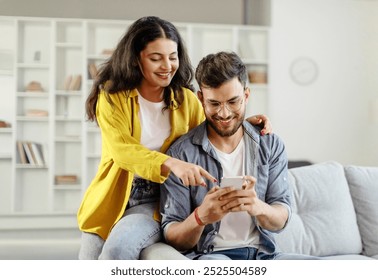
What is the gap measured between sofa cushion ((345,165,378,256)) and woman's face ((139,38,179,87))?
0.74 m

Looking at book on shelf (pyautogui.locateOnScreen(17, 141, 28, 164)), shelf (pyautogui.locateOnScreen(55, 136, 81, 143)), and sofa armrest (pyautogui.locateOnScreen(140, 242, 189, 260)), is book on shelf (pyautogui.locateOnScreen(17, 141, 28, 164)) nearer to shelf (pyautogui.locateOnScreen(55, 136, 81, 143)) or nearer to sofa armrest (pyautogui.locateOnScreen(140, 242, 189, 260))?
shelf (pyautogui.locateOnScreen(55, 136, 81, 143))

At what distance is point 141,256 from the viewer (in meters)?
1.37

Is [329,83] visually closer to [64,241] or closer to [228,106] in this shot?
[64,241]

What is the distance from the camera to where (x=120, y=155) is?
139 centimetres

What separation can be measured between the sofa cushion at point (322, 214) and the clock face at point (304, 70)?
78.3 inches

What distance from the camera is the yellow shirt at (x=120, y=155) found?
1373 millimetres

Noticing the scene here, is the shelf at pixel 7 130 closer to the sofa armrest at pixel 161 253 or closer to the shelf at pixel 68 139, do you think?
the shelf at pixel 68 139

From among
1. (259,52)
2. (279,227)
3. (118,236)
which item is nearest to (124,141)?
(118,236)

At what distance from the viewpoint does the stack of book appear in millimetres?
3273

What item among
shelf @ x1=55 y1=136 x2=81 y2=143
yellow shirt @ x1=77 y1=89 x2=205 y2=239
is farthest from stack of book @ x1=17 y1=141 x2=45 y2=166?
yellow shirt @ x1=77 y1=89 x2=205 y2=239

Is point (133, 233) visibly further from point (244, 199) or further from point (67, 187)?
point (67, 187)

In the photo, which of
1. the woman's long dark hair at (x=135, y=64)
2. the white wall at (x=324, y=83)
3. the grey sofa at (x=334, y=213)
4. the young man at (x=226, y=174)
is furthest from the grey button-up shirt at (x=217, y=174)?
the white wall at (x=324, y=83)

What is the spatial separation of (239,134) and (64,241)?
942mm

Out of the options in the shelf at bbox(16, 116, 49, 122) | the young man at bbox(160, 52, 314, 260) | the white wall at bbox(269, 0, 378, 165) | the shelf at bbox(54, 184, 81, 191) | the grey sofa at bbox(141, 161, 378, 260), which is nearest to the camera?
the young man at bbox(160, 52, 314, 260)
